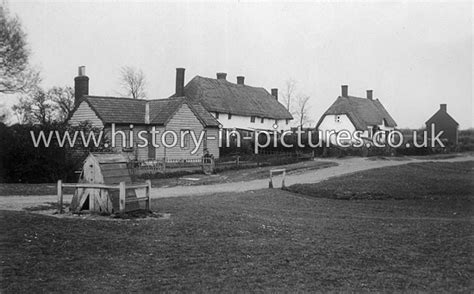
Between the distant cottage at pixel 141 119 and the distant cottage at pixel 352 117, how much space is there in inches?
1162

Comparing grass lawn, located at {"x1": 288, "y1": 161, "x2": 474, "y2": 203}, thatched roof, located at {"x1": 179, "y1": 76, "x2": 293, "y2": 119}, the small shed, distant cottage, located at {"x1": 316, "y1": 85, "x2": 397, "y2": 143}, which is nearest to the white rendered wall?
thatched roof, located at {"x1": 179, "y1": 76, "x2": 293, "y2": 119}

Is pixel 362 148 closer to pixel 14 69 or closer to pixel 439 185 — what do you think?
pixel 439 185

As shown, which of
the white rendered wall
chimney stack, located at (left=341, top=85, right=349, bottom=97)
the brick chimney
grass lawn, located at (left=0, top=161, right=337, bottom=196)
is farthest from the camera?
chimney stack, located at (left=341, top=85, right=349, bottom=97)

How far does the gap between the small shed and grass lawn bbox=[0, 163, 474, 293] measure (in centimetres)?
136

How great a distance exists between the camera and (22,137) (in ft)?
86.6

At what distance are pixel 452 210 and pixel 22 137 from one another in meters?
20.6

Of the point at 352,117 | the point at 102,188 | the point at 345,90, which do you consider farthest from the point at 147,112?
the point at 345,90

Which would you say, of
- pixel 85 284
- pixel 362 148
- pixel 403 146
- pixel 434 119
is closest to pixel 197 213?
pixel 85 284

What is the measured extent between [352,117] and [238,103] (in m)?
18.0

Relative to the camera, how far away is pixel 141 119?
3822 cm

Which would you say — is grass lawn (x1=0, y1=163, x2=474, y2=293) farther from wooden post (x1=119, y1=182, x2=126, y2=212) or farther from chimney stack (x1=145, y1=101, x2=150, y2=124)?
chimney stack (x1=145, y1=101, x2=150, y2=124)

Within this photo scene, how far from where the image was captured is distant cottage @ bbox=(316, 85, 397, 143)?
6931 centimetres

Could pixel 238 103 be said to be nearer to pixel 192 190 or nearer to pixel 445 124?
pixel 445 124

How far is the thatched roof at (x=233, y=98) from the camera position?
5566cm
